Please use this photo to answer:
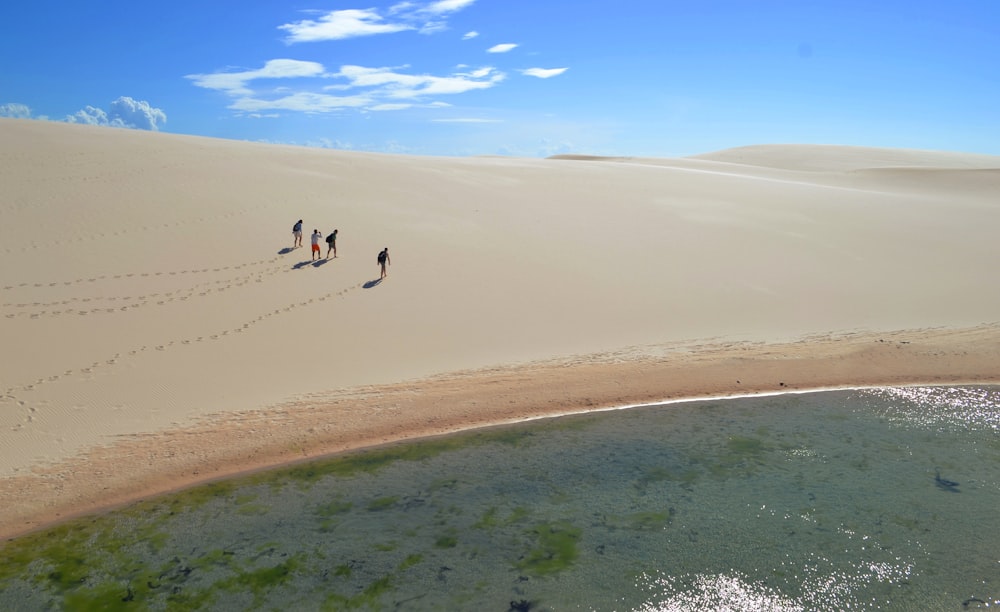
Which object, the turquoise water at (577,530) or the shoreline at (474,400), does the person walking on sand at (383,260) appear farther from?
the turquoise water at (577,530)

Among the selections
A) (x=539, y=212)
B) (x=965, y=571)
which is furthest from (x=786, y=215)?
(x=965, y=571)

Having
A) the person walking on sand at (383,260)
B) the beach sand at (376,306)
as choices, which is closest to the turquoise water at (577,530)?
the beach sand at (376,306)

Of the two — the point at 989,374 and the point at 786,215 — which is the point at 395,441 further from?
the point at 786,215

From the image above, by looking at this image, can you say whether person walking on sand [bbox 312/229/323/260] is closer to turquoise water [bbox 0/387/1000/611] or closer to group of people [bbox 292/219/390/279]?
group of people [bbox 292/219/390/279]

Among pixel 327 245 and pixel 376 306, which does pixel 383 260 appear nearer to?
pixel 376 306

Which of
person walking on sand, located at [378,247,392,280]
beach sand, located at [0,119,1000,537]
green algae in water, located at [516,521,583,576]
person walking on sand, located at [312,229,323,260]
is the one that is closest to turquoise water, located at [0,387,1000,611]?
green algae in water, located at [516,521,583,576]

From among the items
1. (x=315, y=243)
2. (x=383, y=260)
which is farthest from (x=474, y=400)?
(x=315, y=243)
